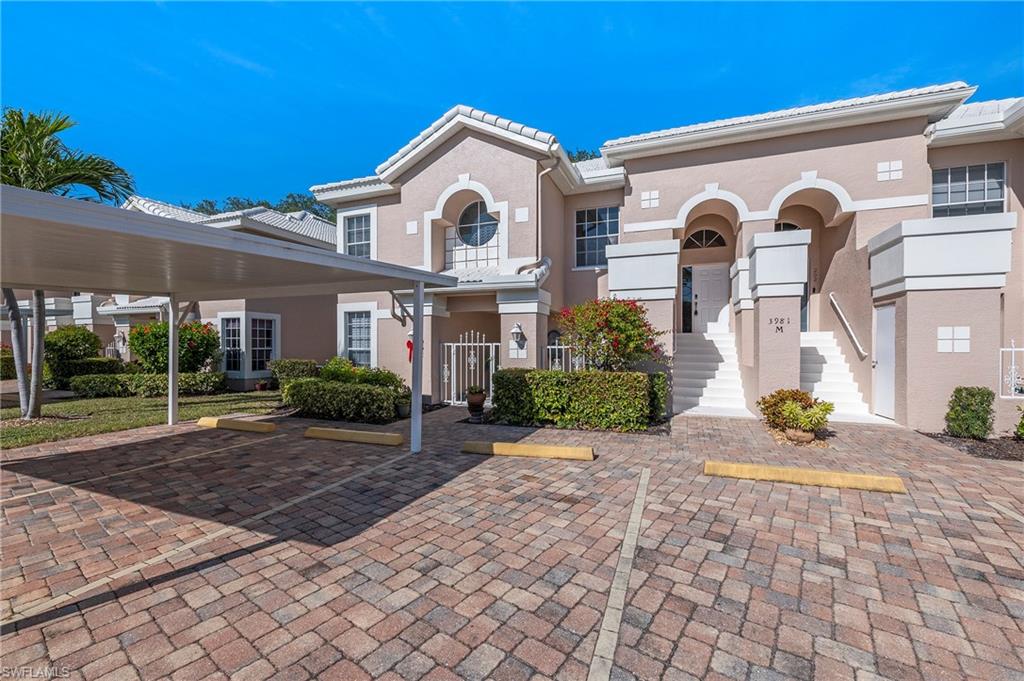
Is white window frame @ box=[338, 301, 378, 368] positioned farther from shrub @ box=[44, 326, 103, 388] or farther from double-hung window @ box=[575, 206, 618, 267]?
shrub @ box=[44, 326, 103, 388]

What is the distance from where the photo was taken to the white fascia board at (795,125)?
33.1 feet

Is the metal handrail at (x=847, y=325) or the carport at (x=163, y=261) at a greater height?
the carport at (x=163, y=261)

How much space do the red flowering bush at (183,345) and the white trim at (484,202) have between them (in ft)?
28.5

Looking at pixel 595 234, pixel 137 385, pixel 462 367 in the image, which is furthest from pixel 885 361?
pixel 137 385

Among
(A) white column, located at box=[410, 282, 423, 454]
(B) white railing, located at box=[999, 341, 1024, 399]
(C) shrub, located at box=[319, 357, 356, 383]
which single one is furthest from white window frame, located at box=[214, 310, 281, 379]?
(B) white railing, located at box=[999, 341, 1024, 399]

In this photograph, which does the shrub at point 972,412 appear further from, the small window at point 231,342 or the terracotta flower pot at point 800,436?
the small window at point 231,342

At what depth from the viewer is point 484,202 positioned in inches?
516

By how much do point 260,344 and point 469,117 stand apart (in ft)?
37.4

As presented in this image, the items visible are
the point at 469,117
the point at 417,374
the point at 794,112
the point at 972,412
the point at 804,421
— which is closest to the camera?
the point at 417,374

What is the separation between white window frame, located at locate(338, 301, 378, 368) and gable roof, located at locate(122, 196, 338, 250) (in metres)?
4.52

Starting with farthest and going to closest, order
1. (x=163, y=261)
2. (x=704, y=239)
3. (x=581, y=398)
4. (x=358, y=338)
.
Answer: (x=358, y=338)
(x=704, y=239)
(x=581, y=398)
(x=163, y=261)

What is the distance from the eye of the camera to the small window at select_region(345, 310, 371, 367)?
47.7 feet

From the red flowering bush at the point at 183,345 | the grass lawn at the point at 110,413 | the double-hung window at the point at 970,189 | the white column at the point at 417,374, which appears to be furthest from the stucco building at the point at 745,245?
the red flowering bush at the point at 183,345

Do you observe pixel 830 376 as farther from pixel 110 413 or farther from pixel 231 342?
pixel 231 342
